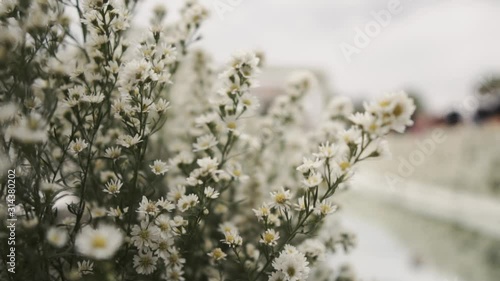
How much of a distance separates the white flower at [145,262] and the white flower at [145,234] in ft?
0.07

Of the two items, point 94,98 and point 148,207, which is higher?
point 94,98

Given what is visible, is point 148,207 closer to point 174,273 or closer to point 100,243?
point 174,273

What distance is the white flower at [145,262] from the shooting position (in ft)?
2.54

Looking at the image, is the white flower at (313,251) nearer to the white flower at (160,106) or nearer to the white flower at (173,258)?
the white flower at (173,258)

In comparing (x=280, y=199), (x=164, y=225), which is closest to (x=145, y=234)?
(x=164, y=225)

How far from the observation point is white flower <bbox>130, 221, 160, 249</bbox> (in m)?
0.77

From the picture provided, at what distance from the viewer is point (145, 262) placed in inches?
30.9

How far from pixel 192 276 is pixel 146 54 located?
514 millimetres

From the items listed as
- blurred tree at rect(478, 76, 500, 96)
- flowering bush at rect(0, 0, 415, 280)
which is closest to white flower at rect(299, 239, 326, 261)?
flowering bush at rect(0, 0, 415, 280)

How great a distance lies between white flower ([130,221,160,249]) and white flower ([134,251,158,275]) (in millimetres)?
20

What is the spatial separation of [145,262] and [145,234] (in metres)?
0.06

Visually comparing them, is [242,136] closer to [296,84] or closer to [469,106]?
[296,84]

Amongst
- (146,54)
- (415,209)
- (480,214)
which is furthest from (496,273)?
(146,54)

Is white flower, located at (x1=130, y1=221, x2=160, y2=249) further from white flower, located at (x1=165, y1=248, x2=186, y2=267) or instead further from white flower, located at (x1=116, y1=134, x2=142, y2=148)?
white flower, located at (x1=116, y1=134, x2=142, y2=148)
